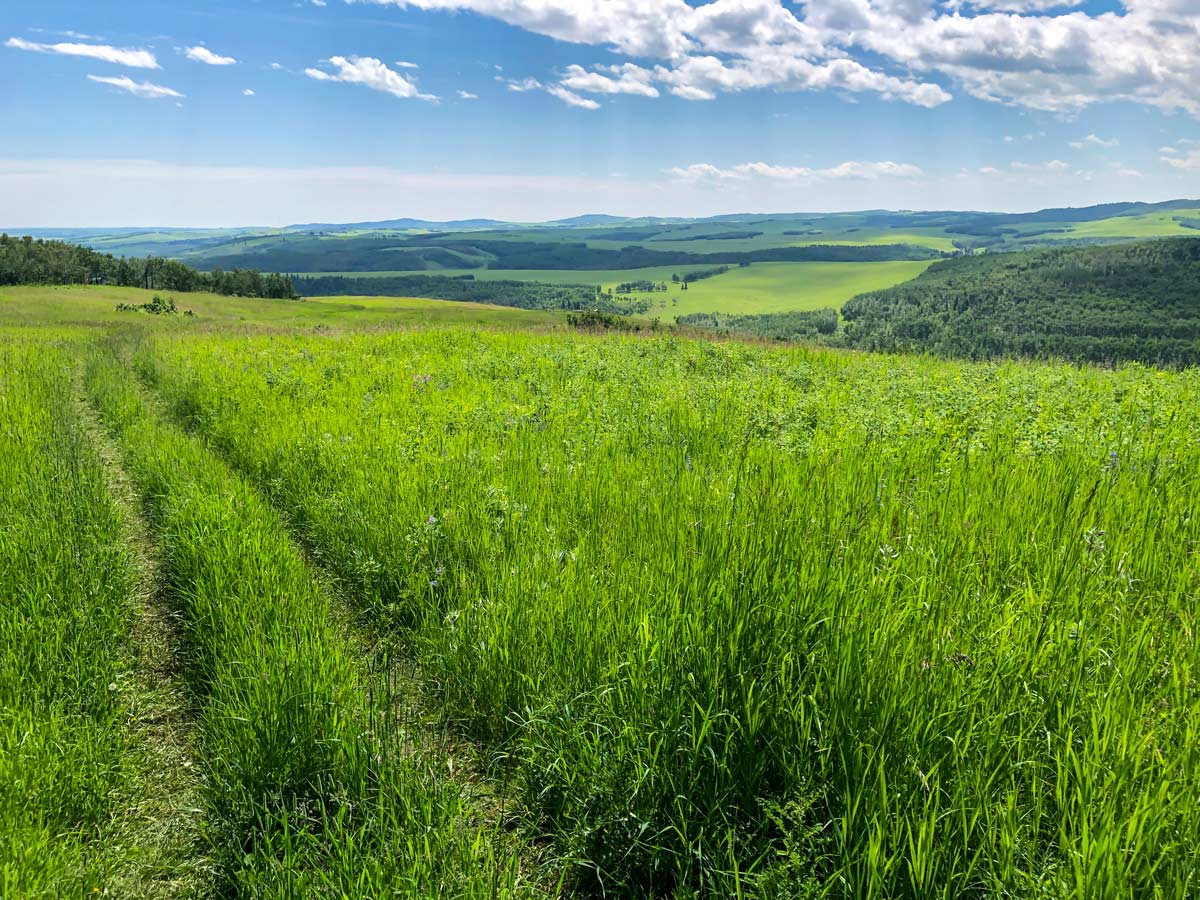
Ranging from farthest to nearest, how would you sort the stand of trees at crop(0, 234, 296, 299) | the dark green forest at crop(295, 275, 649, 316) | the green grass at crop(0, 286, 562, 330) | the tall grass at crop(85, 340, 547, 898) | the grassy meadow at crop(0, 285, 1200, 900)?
the dark green forest at crop(295, 275, 649, 316) → the stand of trees at crop(0, 234, 296, 299) → the green grass at crop(0, 286, 562, 330) → the tall grass at crop(85, 340, 547, 898) → the grassy meadow at crop(0, 285, 1200, 900)

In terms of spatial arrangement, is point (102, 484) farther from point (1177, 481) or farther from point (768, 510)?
point (1177, 481)

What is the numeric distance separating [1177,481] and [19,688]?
8.15m

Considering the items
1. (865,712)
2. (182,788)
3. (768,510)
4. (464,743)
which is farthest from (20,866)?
(768,510)

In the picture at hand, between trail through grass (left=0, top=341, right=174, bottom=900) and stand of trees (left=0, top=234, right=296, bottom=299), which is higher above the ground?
stand of trees (left=0, top=234, right=296, bottom=299)

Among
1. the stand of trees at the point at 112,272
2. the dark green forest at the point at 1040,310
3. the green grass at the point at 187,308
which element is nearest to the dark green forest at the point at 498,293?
the dark green forest at the point at 1040,310

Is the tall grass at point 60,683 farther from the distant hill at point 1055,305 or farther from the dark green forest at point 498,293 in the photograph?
the dark green forest at point 498,293

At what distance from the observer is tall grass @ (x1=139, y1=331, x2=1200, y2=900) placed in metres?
2.08

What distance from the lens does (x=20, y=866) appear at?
2295 mm

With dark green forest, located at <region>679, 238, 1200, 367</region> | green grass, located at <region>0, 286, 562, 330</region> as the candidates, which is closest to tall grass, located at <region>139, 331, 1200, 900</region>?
dark green forest, located at <region>679, 238, 1200, 367</region>

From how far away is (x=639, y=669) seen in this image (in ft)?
9.36

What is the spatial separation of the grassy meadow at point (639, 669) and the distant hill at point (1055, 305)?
1301cm

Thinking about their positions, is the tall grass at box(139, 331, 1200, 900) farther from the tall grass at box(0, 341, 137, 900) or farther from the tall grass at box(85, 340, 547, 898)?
the tall grass at box(0, 341, 137, 900)

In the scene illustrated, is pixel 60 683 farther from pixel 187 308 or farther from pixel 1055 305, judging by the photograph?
pixel 1055 305

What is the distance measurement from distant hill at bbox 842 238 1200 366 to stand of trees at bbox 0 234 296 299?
344 ft
